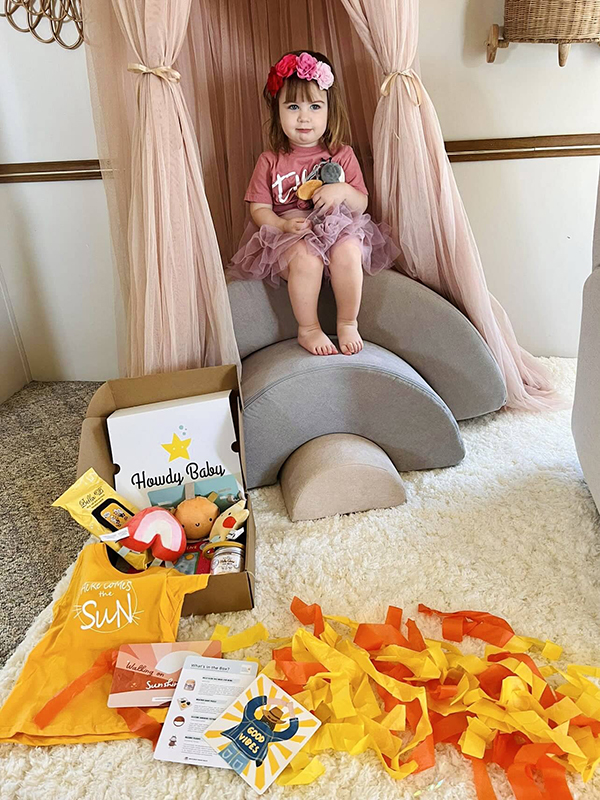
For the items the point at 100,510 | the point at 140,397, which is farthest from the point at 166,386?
the point at 100,510

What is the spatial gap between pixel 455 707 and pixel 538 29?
1.78 meters

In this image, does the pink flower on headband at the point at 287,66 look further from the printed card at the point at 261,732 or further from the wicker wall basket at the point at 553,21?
the printed card at the point at 261,732

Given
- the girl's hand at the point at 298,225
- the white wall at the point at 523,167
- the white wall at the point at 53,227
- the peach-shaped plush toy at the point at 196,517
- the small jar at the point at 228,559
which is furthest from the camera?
the white wall at the point at 53,227

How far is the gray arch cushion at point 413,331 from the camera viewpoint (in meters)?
1.78

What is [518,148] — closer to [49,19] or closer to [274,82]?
[274,82]

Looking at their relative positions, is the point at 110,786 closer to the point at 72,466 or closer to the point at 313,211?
the point at 72,466

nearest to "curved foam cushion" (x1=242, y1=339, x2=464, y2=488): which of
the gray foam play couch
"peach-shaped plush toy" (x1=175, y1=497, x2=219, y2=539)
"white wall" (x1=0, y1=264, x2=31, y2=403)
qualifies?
the gray foam play couch

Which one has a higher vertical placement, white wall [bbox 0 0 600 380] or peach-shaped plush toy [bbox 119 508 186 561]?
white wall [bbox 0 0 600 380]

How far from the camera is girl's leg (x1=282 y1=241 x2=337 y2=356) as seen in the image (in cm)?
169

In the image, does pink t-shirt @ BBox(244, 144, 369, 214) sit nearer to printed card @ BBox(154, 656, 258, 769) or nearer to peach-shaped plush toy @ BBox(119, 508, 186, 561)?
peach-shaped plush toy @ BBox(119, 508, 186, 561)

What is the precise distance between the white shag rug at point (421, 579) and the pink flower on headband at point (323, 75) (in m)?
1.09

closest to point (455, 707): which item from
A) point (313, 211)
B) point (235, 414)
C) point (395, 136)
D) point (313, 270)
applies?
point (235, 414)

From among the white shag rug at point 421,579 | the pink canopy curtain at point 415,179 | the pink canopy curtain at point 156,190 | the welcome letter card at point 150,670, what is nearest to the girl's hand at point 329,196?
the pink canopy curtain at point 415,179

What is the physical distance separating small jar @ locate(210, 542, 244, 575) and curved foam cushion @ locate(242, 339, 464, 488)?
35 centimetres
